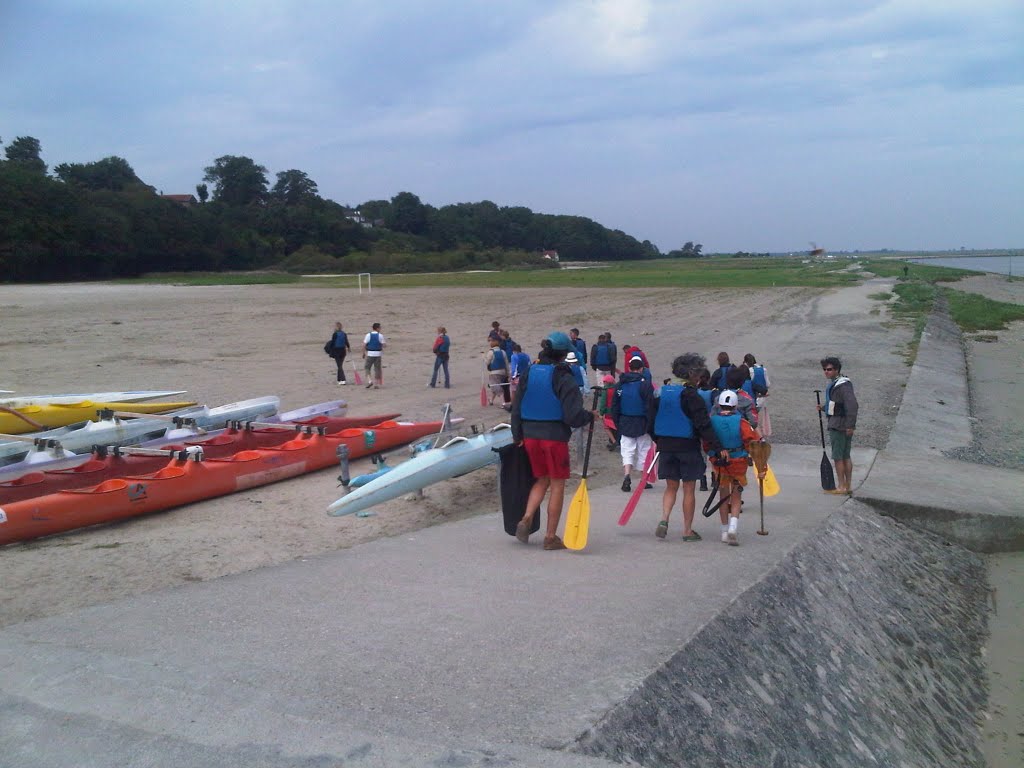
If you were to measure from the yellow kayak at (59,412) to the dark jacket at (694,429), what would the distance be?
9786 mm

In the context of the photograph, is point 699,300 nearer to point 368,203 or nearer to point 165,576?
point 165,576

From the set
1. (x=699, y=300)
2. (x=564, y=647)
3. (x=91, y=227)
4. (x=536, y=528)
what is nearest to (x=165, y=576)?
(x=536, y=528)

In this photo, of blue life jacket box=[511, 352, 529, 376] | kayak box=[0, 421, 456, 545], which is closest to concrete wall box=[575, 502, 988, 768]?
kayak box=[0, 421, 456, 545]

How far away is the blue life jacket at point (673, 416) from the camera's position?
22.9 feet

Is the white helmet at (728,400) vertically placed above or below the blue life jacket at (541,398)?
below

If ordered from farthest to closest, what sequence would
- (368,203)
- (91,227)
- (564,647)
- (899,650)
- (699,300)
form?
(368,203), (91,227), (699,300), (899,650), (564,647)

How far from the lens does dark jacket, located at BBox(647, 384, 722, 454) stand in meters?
6.86

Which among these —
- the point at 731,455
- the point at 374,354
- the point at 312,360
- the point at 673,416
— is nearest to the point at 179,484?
the point at 673,416

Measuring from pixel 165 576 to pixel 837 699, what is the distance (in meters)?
5.32

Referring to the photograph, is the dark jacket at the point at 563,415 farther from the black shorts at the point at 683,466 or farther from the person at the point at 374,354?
the person at the point at 374,354

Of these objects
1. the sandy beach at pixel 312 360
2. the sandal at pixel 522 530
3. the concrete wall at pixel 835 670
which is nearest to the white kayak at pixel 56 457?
the sandy beach at pixel 312 360

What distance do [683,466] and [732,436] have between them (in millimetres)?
530

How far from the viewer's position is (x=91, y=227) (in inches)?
2207

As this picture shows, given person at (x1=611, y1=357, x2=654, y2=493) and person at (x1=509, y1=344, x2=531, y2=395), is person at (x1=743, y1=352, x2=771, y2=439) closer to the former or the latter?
person at (x1=611, y1=357, x2=654, y2=493)
